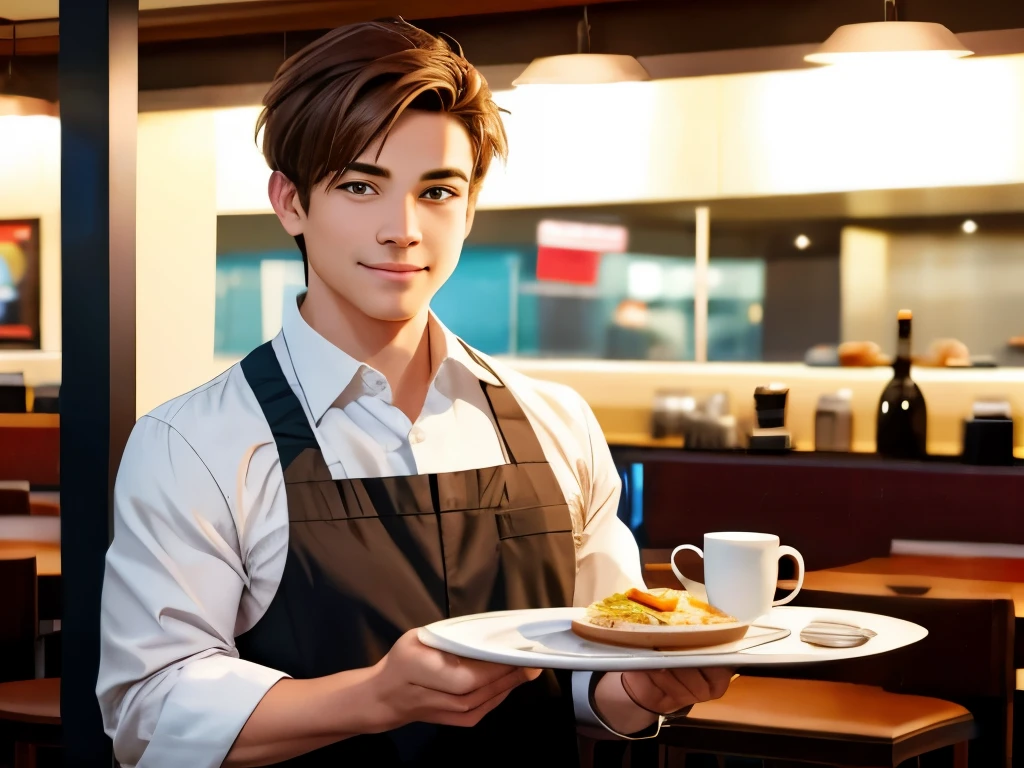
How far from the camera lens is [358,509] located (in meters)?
1.40

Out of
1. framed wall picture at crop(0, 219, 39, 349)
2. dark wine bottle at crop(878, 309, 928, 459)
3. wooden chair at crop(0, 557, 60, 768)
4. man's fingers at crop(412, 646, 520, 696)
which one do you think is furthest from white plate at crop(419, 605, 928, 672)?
framed wall picture at crop(0, 219, 39, 349)

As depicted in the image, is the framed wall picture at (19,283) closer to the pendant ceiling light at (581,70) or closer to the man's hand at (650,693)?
the pendant ceiling light at (581,70)

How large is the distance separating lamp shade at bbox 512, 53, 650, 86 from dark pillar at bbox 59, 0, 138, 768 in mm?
1149

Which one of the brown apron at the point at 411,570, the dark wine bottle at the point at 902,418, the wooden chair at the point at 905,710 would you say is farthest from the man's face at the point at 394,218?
the dark wine bottle at the point at 902,418

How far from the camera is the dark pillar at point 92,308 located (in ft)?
5.02

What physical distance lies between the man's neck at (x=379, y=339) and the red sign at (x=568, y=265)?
7.76 feet

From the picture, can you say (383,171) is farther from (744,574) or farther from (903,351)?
(903,351)

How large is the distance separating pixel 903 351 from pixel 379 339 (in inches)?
71.0

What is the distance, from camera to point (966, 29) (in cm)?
312

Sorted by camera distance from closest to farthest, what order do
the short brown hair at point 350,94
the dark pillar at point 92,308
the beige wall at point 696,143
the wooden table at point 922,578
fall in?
the short brown hair at point 350,94 → the dark pillar at point 92,308 → the wooden table at point 922,578 → the beige wall at point 696,143

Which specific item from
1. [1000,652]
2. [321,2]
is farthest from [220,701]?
[321,2]

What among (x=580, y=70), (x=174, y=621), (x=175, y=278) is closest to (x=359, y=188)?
(x=174, y=621)

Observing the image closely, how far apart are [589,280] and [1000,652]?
214 centimetres

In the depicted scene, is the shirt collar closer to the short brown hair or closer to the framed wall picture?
the short brown hair
